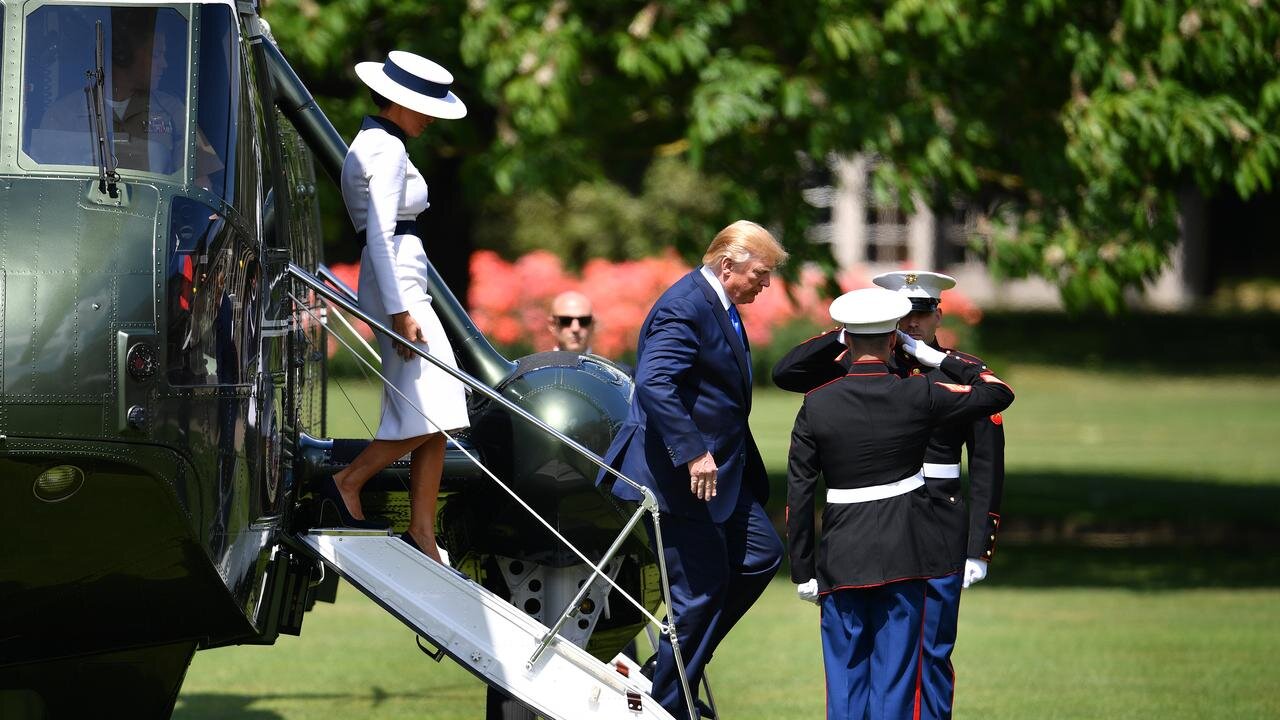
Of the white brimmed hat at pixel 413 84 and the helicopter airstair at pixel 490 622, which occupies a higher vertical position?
the white brimmed hat at pixel 413 84

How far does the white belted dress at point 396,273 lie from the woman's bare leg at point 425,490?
233mm

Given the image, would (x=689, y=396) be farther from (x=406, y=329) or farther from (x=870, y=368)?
(x=406, y=329)

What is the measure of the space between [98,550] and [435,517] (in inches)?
88.6

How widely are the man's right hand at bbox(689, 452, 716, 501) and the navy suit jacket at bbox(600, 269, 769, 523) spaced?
10 cm

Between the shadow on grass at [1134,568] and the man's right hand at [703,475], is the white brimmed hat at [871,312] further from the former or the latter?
the shadow on grass at [1134,568]

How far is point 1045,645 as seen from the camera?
485 inches

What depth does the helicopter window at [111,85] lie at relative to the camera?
233 inches

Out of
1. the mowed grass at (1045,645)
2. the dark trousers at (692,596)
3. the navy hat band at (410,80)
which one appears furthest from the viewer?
the mowed grass at (1045,645)

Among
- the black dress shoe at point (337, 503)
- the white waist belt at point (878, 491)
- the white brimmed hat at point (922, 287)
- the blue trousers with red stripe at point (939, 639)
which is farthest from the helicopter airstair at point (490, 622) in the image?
the white brimmed hat at point (922, 287)

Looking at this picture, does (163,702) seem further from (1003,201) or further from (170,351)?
(1003,201)

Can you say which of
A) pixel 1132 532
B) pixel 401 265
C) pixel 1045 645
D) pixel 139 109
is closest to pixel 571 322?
pixel 401 265

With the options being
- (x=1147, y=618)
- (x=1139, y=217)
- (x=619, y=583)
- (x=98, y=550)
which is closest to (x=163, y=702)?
(x=98, y=550)

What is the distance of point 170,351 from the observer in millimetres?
5531

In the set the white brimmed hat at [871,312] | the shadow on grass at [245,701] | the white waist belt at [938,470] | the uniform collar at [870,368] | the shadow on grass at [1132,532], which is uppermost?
the white brimmed hat at [871,312]
